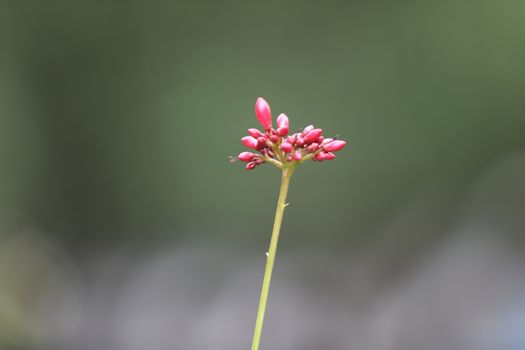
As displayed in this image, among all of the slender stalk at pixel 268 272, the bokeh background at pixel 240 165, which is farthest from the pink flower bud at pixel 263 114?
the bokeh background at pixel 240 165

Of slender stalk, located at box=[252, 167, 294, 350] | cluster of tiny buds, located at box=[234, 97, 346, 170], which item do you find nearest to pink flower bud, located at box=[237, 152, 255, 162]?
cluster of tiny buds, located at box=[234, 97, 346, 170]

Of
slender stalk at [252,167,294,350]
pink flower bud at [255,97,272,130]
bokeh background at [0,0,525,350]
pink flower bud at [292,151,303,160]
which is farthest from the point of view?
bokeh background at [0,0,525,350]

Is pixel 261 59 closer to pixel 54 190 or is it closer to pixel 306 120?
pixel 306 120

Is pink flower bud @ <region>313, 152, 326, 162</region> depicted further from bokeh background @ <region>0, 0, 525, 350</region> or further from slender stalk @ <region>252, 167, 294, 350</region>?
bokeh background @ <region>0, 0, 525, 350</region>

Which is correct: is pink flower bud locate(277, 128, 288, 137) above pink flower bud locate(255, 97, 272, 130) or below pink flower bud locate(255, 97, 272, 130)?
below

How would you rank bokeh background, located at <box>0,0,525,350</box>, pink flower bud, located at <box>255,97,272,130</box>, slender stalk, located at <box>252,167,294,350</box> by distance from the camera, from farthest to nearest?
bokeh background, located at <box>0,0,525,350</box> → pink flower bud, located at <box>255,97,272,130</box> → slender stalk, located at <box>252,167,294,350</box>

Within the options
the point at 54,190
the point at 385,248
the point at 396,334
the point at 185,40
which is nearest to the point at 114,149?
the point at 54,190

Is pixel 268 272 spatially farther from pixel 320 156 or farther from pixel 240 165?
pixel 240 165

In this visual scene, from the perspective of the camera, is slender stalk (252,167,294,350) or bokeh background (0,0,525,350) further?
bokeh background (0,0,525,350)

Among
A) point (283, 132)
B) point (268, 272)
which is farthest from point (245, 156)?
point (268, 272)
